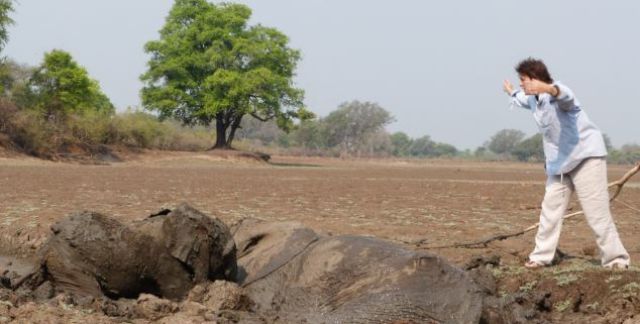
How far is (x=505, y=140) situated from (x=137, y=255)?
511 ft

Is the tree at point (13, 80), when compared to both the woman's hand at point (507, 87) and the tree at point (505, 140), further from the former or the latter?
the tree at point (505, 140)

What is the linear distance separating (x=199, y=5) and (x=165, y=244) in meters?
54.5

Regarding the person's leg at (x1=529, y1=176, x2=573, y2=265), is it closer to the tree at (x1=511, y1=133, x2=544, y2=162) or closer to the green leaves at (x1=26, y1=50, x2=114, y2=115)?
the green leaves at (x1=26, y1=50, x2=114, y2=115)

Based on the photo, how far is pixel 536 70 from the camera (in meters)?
6.63

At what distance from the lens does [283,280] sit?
4.81 meters

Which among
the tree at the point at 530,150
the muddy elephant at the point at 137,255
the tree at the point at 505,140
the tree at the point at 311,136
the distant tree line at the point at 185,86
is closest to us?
the muddy elephant at the point at 137,255

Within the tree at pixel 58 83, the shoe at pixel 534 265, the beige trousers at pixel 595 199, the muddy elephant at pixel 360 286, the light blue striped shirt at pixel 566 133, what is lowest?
the shoe at pixel 534 265

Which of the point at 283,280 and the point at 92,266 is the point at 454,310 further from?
the point at 92,266

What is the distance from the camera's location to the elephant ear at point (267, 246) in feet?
16.4

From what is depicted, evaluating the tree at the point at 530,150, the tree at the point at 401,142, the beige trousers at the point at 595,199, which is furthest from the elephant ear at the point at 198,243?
the tree at the point at 401,142

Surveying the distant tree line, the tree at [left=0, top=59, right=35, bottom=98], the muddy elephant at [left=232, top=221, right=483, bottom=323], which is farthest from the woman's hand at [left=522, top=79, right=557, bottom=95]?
the tree at [left=0, top=59, right=35, bottom=98]

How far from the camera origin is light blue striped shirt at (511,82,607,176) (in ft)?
21.4

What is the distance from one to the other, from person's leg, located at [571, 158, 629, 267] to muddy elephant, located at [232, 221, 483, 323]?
8.20 ft

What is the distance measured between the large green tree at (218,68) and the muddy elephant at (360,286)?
48.1 meters
